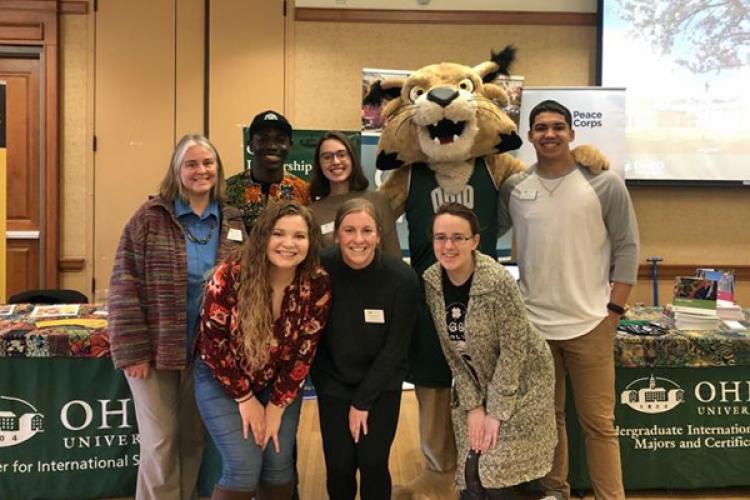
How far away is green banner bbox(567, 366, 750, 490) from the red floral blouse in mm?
1154

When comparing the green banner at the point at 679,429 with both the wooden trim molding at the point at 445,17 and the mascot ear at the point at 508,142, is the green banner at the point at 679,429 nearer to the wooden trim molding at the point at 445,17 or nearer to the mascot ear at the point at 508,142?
the mascot ear at the point at 508,142

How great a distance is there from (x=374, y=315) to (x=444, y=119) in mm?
779

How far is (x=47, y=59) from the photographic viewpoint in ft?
14.5

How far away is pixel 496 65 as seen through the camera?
2436mm

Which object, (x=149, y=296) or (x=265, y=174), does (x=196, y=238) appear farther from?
(x=265, y=174)

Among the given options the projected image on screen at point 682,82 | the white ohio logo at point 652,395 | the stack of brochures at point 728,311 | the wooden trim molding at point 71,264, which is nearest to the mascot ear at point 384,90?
the white ohio logo at point 652,395

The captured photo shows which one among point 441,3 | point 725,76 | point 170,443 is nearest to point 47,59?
point 441,3

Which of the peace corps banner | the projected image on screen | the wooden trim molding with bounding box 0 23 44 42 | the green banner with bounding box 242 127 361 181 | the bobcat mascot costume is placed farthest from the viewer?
the wooden trim molding with bounding box 0 23 44 42

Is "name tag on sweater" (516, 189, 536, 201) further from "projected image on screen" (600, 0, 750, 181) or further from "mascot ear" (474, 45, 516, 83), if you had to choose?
"projected image on screen" (600, 0, 750, 181)

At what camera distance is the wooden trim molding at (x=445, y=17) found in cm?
454

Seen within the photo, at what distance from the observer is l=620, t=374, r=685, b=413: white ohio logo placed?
92.4 inches

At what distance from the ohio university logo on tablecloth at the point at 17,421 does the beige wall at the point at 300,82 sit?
2505 mm

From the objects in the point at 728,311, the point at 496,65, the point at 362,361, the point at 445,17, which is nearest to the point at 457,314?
the point at 362,361

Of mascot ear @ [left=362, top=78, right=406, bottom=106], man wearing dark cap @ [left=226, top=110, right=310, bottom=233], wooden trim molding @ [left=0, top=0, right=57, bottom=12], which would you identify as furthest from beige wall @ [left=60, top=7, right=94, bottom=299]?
mascot ear @ [left=362, top=78, right=406, bottom=106]
